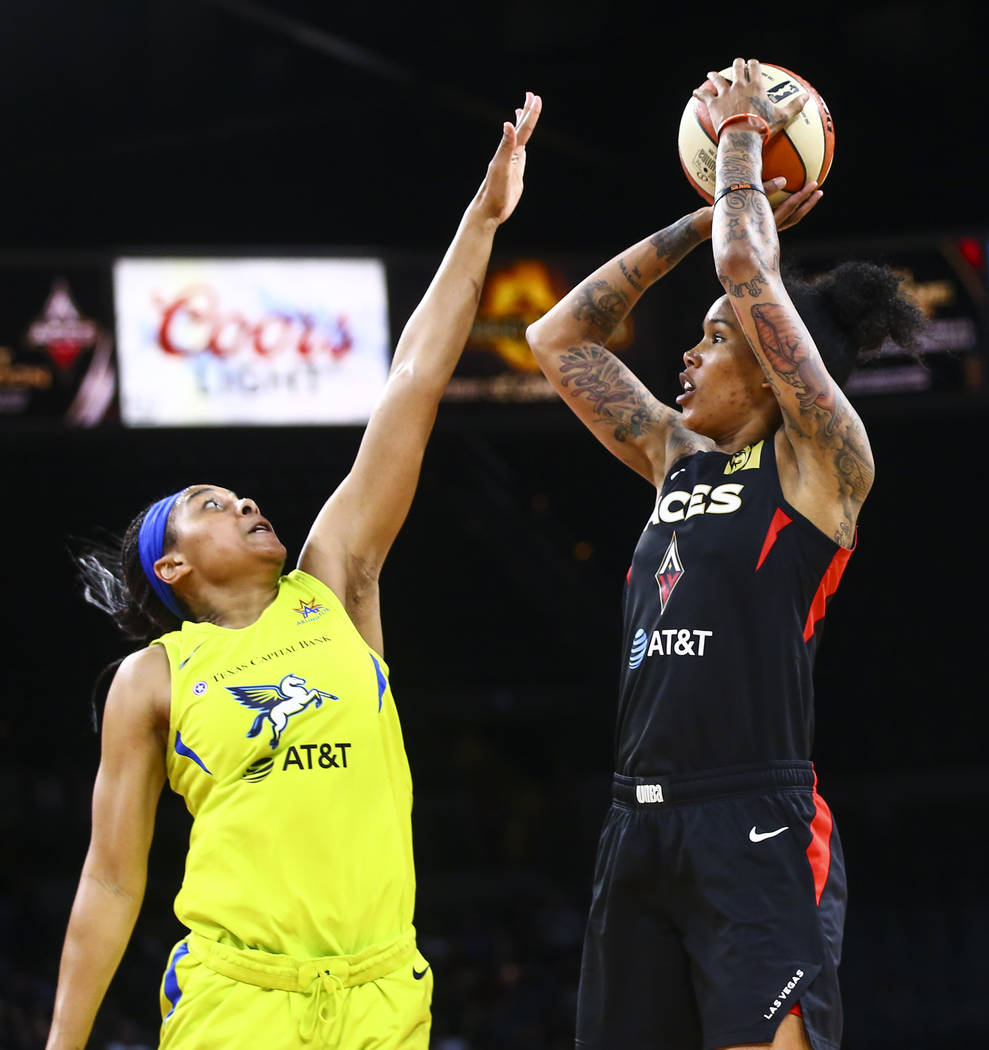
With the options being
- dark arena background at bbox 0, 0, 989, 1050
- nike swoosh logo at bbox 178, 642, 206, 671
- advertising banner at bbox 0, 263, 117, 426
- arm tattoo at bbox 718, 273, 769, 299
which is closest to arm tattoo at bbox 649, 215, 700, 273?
arm tattoo at bbox 718, 273, 769, 299

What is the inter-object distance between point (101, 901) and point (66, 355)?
7663 millimetres

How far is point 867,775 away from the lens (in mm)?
14188

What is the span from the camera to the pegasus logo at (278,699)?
9.18 feet

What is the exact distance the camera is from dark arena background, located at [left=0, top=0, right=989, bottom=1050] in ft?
34.6

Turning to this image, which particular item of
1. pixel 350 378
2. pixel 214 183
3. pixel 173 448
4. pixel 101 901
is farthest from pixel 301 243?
pixel 101 901

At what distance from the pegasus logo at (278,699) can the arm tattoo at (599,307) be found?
1205 mm

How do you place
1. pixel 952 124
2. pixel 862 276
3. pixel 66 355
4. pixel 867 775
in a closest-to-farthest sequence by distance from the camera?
pixel 862 276 → pixel 66 355 → pixel 952 124 → pixel 867 775

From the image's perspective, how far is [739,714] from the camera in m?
2.87

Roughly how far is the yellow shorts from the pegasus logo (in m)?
0.41

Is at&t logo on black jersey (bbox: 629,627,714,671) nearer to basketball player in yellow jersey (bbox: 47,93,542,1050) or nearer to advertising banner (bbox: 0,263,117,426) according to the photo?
basketball player in yellow jersey (bbox: 47,93,542,1050)

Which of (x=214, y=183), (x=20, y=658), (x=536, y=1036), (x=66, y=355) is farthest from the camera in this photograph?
(x=20, y=658)

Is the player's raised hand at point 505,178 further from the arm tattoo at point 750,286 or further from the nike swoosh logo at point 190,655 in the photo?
the nike swoosh logo at point 190,655

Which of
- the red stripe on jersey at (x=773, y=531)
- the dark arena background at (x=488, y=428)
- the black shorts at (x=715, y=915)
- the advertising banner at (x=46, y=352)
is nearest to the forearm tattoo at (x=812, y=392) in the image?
the red stripe on jersey at (x=773, y=531)

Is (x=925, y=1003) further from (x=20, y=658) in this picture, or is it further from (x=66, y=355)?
(x=20, y=658)
